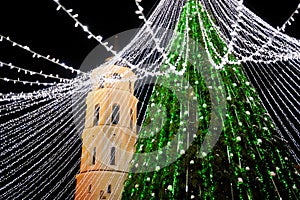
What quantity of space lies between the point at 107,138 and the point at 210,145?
17.4 meters

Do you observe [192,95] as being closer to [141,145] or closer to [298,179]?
[141,145]

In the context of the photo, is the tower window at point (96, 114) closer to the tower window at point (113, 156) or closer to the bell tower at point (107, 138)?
the bell tower at point (107, 138)

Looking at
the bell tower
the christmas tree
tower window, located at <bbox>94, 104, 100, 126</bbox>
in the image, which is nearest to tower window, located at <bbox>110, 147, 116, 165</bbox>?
the bell tower

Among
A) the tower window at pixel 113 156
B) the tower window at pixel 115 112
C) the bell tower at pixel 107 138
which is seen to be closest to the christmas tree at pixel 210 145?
the bell tower at pixel 107 138

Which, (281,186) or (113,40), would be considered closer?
(281,186)

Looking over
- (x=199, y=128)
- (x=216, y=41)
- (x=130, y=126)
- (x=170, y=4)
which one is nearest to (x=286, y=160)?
(x=199, y=128)

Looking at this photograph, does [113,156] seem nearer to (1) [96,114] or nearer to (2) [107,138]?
(2) [107,138]

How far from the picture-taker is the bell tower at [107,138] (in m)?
20.3

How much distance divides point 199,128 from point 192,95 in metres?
0.68

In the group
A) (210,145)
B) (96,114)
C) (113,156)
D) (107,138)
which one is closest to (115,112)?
(96,114)

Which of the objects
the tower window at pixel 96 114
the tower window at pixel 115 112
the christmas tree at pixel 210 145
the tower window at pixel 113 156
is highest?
the christmas tree at pixel 210 145

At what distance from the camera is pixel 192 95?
5984mm

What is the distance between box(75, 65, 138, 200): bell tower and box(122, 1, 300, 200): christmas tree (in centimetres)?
1307

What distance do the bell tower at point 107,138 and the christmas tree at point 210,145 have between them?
42.9 ft
